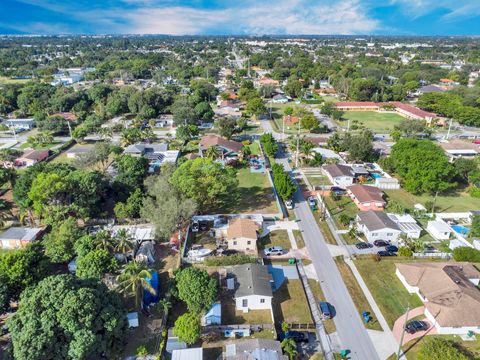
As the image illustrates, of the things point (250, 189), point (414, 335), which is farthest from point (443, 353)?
point (250, 189)

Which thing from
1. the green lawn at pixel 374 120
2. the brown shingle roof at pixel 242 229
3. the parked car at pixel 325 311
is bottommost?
the parked car at pixel 325 311

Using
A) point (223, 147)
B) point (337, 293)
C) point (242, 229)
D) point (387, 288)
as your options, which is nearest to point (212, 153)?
point (223, 147)

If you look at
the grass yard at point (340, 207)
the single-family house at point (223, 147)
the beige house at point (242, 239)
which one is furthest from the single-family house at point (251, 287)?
the single-family house at point (223, 147)

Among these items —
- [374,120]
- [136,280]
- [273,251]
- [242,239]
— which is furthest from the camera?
[374,120]

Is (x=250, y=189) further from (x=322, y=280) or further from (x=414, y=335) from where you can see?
(x=414, y=335)

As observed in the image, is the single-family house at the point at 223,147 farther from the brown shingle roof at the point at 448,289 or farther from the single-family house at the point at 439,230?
the brown shingle roof at the point at 448,289

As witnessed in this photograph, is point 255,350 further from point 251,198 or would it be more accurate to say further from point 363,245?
point 251,198
